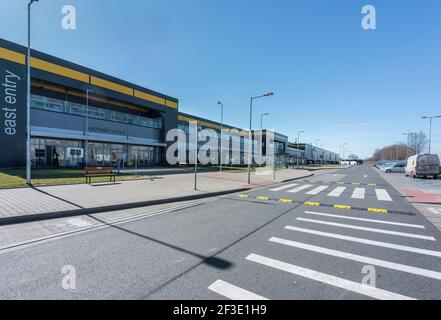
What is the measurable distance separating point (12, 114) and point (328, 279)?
27489 mm

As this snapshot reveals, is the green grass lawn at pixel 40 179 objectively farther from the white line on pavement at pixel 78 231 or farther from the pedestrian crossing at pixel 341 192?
the pedestrian crossing at pixel 341 192

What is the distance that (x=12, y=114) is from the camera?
2008 cm

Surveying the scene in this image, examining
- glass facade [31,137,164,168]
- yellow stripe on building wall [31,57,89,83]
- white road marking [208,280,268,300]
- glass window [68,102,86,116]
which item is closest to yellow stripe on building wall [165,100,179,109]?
glass facade [31,137,164,168]

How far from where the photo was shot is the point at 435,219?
703 cm

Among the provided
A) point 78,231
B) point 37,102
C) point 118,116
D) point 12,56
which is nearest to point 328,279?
point 78,231

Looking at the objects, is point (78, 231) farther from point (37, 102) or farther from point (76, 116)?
point (76, 116)

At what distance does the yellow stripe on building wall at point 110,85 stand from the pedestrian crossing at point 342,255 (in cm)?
2899

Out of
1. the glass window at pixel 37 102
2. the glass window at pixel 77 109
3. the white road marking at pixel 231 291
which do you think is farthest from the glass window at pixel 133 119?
the white road marking at pixel 231 291

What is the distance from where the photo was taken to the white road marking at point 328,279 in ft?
9.30

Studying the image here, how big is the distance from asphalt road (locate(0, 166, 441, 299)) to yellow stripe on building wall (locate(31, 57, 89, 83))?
2374 cm

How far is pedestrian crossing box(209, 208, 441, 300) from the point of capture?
2.93m

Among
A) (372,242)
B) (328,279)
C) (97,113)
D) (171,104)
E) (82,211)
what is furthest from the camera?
(171,104)

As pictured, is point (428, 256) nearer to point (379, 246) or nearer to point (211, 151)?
point (379, 246)

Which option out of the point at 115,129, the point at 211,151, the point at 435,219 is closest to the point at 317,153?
the point at 211,151
